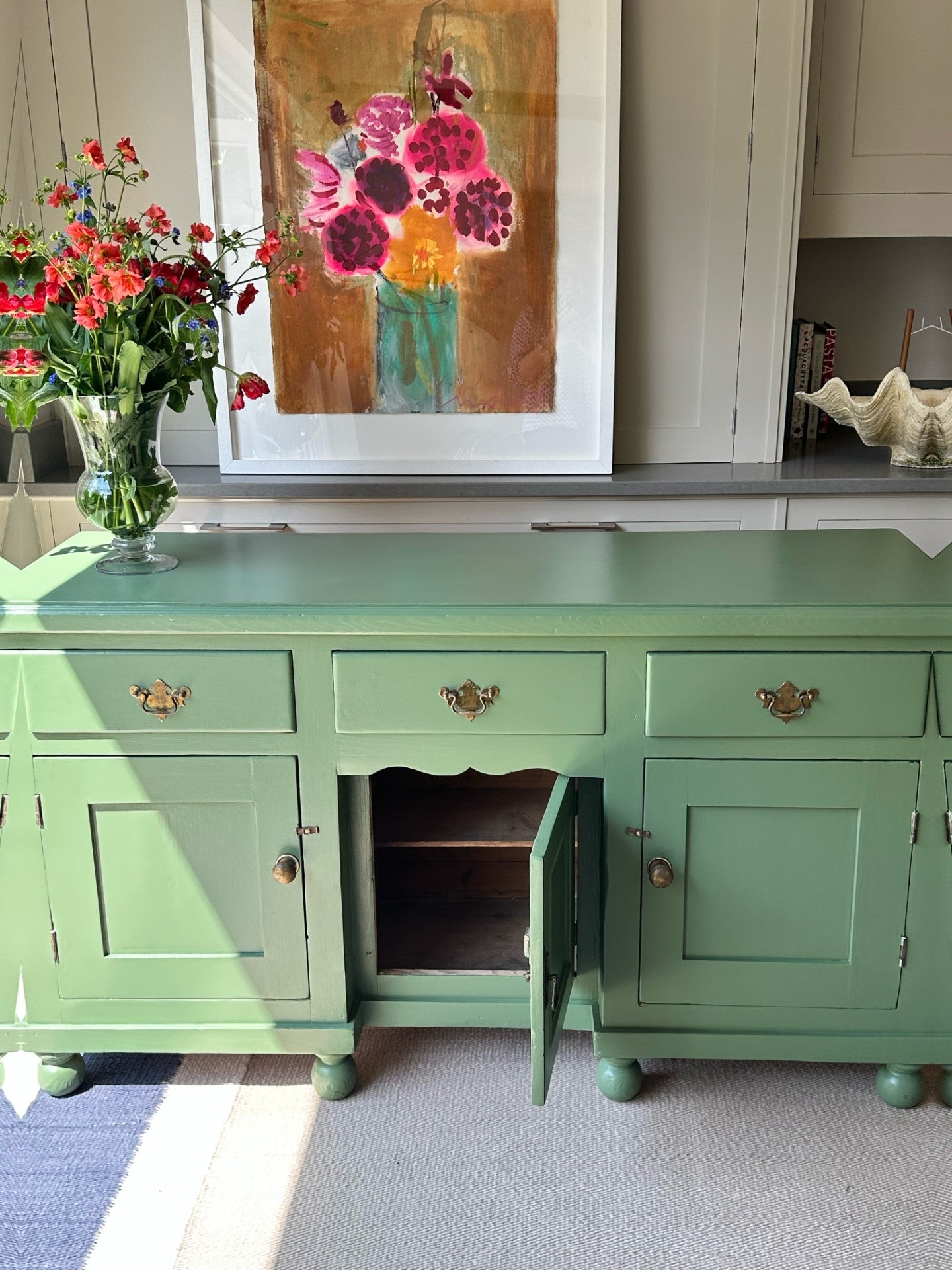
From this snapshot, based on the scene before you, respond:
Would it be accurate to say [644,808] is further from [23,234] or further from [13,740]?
[23,234]

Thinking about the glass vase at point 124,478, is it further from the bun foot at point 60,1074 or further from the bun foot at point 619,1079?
the bun foot at point 619,1079

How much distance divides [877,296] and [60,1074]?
3.11 metres

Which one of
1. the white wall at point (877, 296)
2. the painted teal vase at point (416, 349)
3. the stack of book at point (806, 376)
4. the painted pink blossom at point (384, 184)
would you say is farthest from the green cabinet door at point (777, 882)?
the white wall at point (877, 296)

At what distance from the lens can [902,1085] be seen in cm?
199

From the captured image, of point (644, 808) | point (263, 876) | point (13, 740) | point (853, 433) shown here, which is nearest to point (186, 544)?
point (13, 740)

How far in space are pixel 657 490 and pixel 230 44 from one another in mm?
1550

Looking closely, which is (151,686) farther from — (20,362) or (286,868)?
(20,362)

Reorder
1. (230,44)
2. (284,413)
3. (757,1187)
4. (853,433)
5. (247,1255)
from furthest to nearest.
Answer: (853,433), (284,413), (230,44), (757,1187), (247,1255)

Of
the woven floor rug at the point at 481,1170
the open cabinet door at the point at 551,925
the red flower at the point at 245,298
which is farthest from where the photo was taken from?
the red flower at the point at 245,298

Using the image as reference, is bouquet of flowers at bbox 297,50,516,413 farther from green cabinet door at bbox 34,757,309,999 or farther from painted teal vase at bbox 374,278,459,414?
green cabinet door at bbox 34,757,309,999

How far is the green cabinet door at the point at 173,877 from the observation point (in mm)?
1896

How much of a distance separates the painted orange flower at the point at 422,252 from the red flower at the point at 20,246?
1420mm

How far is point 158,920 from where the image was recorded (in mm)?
1954

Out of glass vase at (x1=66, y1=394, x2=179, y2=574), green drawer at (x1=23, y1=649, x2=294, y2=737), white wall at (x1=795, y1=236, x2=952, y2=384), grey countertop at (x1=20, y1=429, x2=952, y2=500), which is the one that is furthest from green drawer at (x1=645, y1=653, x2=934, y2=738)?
white wall at (x1=795, y1=236, x2=952, y2=384)
